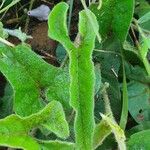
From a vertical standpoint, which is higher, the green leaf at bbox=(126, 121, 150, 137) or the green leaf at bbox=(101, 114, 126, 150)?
the green leaf at bbox=(101, 114, 126, 150)

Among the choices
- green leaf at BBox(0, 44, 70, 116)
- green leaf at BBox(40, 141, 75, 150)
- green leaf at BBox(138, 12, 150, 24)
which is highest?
green leaf at BBox(138, 12, 150, 24)

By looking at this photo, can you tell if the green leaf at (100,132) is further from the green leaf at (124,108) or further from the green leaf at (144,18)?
the green leaf at (144,18)

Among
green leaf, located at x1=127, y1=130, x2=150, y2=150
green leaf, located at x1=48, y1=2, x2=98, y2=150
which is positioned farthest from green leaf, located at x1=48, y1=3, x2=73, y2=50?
green leaf, located at x1=127, y1=130, x2=150, y2=150

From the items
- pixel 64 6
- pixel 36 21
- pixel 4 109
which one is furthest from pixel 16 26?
pixel 64 6

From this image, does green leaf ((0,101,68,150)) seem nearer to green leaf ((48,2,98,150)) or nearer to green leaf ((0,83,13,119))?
green leaf ((48,2,98,150))

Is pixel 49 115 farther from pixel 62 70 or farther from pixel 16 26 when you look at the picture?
pixel 16 26

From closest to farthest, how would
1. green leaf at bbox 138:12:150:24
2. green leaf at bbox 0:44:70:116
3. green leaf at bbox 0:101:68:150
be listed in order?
green leaf at bbox 0:101:68:150, green leaf at bbox 0:44:70:116, green leaf at bbox 138:12:150:24

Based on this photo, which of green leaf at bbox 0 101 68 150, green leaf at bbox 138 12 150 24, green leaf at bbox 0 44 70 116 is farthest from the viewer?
green leaf at bbox 138 12 150 24
